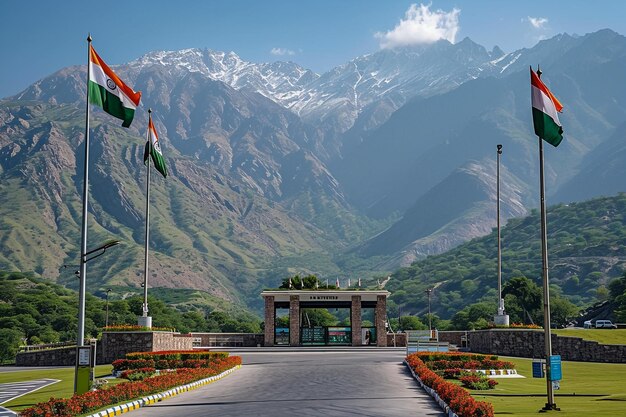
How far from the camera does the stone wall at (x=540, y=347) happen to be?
5656cm

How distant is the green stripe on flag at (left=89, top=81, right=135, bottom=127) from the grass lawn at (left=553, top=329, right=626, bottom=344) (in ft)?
131

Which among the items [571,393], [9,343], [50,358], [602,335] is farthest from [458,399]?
[9,343]

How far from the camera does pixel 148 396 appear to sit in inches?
1179

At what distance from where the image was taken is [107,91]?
3416cm

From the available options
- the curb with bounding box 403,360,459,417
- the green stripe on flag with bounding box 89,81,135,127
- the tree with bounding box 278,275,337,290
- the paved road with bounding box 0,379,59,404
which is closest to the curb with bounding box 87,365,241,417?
the paved road with bounding box 0,379,59,404

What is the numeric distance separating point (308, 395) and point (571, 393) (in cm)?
1057

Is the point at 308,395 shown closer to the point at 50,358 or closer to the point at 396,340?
the point at 50,358

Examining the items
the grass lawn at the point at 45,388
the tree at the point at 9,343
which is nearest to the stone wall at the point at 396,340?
the grass lawn at the point at 45,388

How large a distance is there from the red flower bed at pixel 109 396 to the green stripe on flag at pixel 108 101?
10.9 metres

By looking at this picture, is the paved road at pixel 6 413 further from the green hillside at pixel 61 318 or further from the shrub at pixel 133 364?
the green hillside at pixel 61 318

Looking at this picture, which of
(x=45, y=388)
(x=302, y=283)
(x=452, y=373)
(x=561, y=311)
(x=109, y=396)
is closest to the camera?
(x=109, y=396)

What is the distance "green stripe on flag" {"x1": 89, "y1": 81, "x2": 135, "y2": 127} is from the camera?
33750 mm

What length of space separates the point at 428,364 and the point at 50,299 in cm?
14801

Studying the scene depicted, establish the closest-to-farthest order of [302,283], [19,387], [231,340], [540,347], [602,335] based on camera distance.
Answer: [19,387], [540,347], [602,335], [231,340], [302,283]
